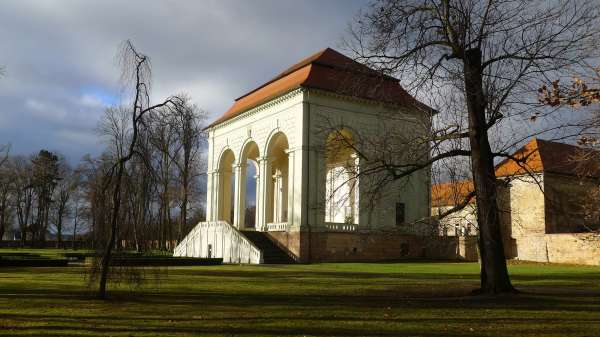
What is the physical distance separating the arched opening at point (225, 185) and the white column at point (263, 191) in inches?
249

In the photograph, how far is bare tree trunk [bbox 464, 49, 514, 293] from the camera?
13.6 metres

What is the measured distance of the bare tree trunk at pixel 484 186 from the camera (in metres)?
13.6

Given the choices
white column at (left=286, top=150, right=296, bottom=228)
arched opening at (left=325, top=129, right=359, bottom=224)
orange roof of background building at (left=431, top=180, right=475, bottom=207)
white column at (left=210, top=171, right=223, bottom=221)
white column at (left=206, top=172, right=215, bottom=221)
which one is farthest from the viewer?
white column at (left=206, top=172, right=215, bottom=221)

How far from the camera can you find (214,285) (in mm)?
16703

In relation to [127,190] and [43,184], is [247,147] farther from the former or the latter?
[43,184]

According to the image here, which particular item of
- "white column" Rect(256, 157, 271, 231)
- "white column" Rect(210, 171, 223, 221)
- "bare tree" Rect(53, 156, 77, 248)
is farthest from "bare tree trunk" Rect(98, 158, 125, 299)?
"bare tree" Rect(53, 156, 77, 248)

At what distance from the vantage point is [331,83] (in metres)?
36.5

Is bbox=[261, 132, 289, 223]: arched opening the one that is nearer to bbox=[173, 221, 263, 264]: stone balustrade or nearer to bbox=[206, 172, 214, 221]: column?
bbox=[206, 172, 214, 221]: column

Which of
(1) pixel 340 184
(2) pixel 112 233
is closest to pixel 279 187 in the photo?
(1) pixel 340 184

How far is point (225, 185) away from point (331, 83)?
1506cm

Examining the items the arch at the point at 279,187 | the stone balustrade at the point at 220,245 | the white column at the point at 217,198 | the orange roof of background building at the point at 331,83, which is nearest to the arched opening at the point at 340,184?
the orange roof of background building at the point at 331,83

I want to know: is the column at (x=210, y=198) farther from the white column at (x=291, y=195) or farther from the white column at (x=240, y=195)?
the white column at (x=291, y=195)

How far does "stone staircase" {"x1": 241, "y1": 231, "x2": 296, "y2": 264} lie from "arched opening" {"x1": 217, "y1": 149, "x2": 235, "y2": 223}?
9389 millimetres

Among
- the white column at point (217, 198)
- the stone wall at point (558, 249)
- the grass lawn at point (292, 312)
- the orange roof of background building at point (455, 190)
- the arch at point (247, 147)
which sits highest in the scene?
the arch at point (247, 147)
